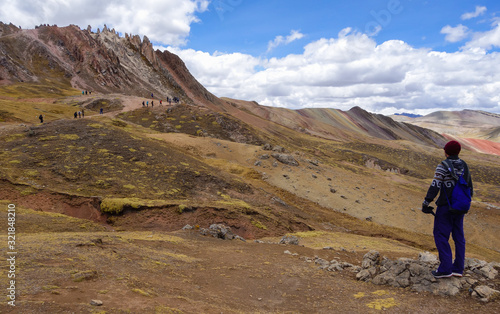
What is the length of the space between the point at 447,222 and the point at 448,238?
35cm

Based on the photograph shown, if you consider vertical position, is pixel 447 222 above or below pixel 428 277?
above

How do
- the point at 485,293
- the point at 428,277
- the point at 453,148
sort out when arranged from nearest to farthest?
the point at 485,293, the point at 428,277, the point at 453,148

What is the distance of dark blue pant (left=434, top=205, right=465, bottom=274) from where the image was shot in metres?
6.40

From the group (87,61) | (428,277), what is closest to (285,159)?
(428,277)

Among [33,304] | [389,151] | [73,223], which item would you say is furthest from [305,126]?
[33,304]

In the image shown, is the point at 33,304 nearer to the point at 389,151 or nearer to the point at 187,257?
the point at 187,257

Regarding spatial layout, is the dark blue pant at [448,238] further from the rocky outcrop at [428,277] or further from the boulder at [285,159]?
the boulder at [285,159]

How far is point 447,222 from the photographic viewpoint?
6.55 meters

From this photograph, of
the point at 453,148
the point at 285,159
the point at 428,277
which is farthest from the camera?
the point at 285,159

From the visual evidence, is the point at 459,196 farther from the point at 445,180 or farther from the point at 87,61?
the point at 87,61

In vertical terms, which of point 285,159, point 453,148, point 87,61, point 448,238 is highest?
point 87,61

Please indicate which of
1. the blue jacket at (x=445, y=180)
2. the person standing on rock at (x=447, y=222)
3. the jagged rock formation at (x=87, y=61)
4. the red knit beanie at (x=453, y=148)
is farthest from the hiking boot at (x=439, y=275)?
the jagged rock formation at (x=87, y=61)

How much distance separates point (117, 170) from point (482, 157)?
87.9m

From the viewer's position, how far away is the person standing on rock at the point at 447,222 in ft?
21.0
